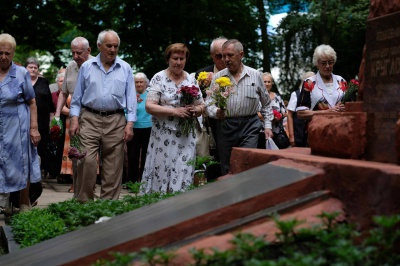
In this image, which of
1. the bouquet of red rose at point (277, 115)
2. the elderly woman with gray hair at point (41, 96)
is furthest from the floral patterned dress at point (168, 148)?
the elderly woman with gray hair at point (41, 96)

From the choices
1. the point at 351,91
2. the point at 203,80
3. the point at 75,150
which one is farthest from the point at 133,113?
the point at 351,91

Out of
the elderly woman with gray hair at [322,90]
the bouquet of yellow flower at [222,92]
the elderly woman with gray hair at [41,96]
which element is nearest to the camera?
the bouquet of yellow flower at [222,92]

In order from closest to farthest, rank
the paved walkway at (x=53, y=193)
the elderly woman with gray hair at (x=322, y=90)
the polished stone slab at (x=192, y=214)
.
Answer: the polished stone slab at (x=192, y=214) < the elderly woman with gray hair at (x=322, y=90) < the paved walkway at (x=53, y=193)

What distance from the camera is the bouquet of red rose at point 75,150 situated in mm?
10617

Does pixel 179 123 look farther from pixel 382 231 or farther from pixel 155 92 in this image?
pixel 382 231

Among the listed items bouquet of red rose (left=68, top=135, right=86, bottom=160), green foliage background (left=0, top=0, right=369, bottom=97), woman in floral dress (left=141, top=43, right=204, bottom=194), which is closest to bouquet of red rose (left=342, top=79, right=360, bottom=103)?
woman in floral dress (left=141, top=43, right=204, bottom=194)

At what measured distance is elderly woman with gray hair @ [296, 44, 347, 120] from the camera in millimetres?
10867

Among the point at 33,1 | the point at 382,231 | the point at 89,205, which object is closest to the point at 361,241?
the point at 382,231

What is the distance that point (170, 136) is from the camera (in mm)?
11078

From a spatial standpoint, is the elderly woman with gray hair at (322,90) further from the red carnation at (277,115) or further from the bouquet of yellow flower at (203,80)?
the red carnation at (277,115)

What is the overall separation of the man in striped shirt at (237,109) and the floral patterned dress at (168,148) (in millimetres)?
568

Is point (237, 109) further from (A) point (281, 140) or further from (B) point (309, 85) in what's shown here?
(A) point (281, 140)

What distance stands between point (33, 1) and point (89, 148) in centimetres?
1381

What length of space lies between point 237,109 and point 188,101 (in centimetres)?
79
